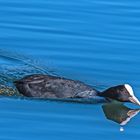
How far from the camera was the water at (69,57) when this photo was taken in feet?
31.0

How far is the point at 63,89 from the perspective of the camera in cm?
1104

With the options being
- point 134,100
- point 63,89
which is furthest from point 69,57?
point 134,100

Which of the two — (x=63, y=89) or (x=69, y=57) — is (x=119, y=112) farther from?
(x=69, y=57)

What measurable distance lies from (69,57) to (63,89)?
154cm

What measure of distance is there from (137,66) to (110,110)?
1.80 m

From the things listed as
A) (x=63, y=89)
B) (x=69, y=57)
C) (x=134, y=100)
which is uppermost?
(x=69, y=57)

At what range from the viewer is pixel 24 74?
39.2 ft

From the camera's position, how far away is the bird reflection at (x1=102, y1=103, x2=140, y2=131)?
1019 centimetres

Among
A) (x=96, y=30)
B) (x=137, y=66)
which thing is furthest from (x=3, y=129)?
(x=96, y=30)

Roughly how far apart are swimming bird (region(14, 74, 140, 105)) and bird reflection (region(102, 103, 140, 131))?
5.6 inches

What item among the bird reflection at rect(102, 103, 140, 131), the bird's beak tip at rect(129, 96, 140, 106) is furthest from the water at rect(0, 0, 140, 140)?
the bird's beak tip at rect(129, 96, 140, 106)

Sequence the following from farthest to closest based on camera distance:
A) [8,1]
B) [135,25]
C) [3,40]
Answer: [8,1], [135,25], [3,40]

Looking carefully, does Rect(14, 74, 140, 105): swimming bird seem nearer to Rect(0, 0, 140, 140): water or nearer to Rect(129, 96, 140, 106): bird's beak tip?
Rect(129, 96, 140, 106): bird's beak tip

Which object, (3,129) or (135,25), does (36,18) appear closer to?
(135,25)
